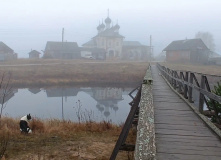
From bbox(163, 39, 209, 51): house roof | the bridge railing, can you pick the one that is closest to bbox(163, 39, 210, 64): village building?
bbox(163, 39, 209, 51): house roof

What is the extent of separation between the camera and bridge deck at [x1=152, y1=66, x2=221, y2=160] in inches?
145

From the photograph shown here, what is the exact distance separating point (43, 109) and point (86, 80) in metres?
15.9

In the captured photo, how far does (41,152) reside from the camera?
7695 millimetres

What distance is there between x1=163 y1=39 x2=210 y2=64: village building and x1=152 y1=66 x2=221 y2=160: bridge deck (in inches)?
2194

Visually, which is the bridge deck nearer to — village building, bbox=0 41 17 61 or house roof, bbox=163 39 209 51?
house roof, bbox=163 39 209 51

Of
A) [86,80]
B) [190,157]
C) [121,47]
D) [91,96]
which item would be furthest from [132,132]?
[121,47]

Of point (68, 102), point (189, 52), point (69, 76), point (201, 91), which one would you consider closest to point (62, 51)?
point (69, 76)

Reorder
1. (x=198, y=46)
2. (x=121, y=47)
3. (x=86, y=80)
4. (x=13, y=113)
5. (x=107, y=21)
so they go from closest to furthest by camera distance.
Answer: (x=13, y=113) → (x=86, y=80) → (x=198, y=46) → (x=121, y=47) → (x=107, y=21)

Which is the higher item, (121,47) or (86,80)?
(121,47)

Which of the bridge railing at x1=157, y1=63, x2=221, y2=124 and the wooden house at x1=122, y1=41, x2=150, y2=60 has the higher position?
the wooden house at x1=122, y1=41, x2=150, y2=60

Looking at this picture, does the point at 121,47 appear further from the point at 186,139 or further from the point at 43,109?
the point at 186,139

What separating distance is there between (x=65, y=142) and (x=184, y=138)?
5.45 metres

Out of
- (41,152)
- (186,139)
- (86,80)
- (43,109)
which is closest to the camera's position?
(186,139)

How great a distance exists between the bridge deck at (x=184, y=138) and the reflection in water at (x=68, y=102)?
483 inches
